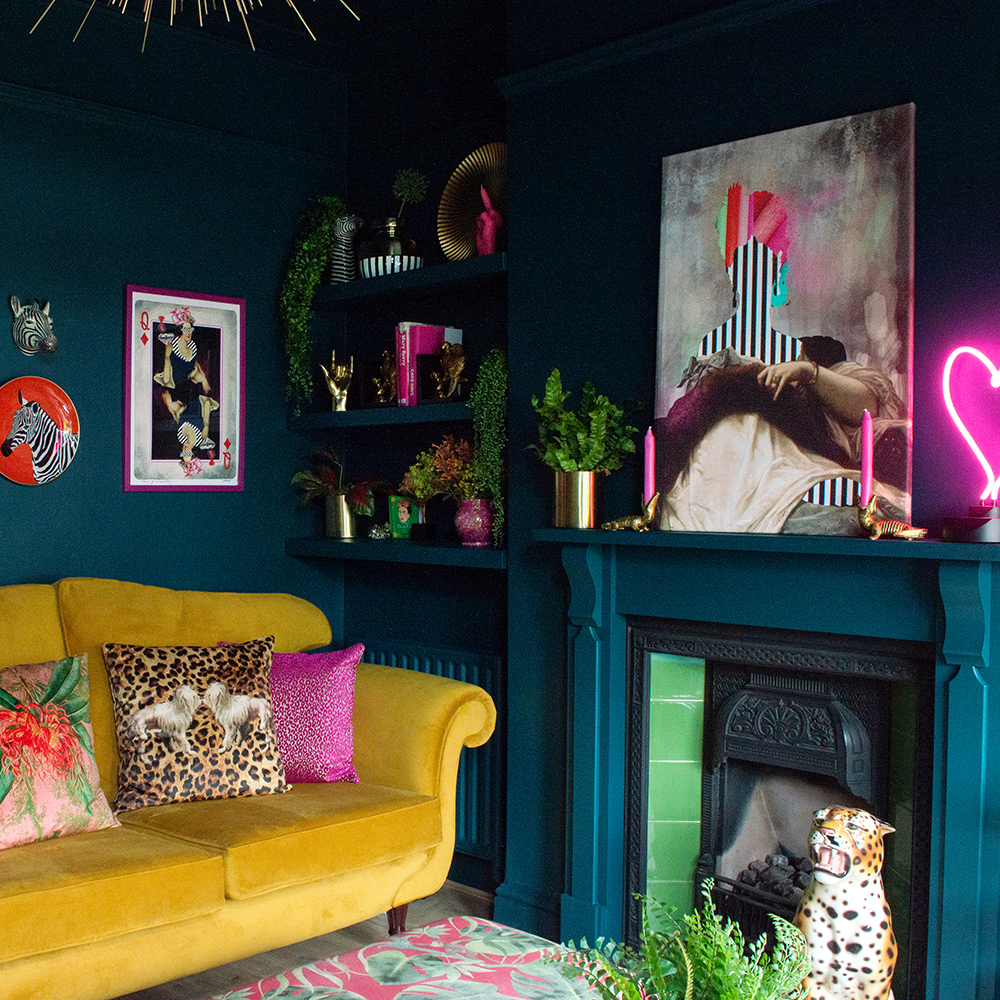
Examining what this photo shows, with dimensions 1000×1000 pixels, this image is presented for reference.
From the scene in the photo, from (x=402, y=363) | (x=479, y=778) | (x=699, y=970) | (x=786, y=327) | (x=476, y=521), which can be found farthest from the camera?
(x=402, y=363)

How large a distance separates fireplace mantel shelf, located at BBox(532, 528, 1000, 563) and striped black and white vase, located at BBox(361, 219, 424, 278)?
1.29 metres

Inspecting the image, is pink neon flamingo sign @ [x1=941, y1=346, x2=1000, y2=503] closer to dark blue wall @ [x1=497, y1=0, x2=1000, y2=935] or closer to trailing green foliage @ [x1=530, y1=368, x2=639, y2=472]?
dark blue wall @ [x1=497, y1=0, x2=1000, y2=935]

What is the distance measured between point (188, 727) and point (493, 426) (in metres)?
1.26

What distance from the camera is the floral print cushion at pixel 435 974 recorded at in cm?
192

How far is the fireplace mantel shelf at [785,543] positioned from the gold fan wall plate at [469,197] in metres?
→ 1.17

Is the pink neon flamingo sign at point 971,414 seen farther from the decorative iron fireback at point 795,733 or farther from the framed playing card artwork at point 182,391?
the framed playing card artwork at point 182,391

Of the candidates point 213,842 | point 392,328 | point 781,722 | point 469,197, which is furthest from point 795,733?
point 392,328

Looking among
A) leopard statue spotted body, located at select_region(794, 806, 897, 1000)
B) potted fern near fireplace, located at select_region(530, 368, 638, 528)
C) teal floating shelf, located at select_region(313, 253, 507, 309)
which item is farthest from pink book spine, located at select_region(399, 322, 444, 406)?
leopard statue spotted body, located at select_region(794, 806, 897, 1000)

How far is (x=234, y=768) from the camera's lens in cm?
294

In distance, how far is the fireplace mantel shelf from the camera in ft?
7.39

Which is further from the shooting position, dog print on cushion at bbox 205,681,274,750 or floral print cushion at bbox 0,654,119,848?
dog print on cushion at bbox 205,681,274,750

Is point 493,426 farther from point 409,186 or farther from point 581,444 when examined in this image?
point 409,186

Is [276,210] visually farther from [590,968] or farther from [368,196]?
[590,968]

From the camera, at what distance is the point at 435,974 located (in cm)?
199
